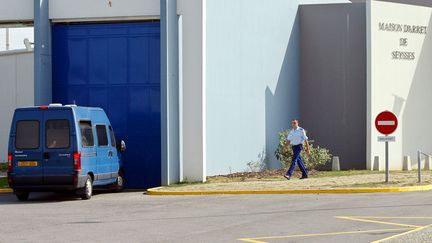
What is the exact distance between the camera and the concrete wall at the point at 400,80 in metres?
29.0

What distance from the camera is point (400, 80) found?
29.9 m

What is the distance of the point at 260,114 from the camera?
27656 millimetres

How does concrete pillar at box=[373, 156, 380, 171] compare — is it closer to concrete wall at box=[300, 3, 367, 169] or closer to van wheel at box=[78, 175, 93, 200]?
concrete wall at box=[300, 3, 367, 169]

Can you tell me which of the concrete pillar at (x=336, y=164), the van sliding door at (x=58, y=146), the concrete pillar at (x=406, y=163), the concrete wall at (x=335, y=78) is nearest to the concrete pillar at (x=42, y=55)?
the van sliding door at (x=58, y=146)

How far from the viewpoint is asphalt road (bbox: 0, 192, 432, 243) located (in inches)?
515

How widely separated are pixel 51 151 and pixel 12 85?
20.4 meters

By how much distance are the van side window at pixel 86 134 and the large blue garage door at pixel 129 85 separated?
12.4 feet

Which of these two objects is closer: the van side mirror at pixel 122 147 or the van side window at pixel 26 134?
the van side window at pixel 26 134

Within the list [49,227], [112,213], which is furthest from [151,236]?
[112,213]

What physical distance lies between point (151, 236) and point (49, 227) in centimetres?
232

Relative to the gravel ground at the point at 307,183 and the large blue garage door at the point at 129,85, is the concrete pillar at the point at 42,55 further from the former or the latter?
the gravel ground at the point at 307,183

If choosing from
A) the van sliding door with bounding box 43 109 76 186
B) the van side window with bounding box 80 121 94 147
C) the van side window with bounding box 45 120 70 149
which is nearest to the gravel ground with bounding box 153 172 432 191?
the van side window with bounding box 80 121 94 147

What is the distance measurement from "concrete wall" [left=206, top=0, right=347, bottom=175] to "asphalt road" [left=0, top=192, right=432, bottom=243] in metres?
5.37

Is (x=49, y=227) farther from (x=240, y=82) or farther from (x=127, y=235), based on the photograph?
(x=240, y=82)
